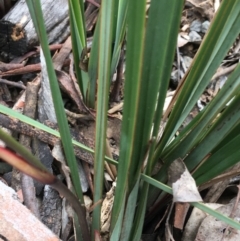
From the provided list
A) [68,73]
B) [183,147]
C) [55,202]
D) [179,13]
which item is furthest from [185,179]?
[68,73]

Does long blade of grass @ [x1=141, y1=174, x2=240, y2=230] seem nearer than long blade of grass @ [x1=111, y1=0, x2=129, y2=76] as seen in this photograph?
Yes

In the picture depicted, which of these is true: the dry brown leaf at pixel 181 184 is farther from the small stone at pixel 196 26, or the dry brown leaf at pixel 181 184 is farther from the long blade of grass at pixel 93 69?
the small stone at pixel 196 26

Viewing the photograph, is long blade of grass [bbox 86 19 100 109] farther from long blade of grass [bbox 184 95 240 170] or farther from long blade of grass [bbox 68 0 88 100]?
long blade of grass [bbox 184 95 240 170]

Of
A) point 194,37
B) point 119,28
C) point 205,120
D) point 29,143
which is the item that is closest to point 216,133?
point 205,120

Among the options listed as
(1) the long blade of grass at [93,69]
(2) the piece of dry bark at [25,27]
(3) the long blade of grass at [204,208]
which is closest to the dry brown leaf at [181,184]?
(3) the long blade of grass at [204,208]

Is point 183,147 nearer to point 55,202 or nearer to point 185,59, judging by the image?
point 55,202

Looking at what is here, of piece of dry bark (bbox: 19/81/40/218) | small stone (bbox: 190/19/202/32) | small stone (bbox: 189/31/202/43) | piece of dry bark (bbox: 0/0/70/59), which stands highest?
small stone (bbox: 190/19/202/32)

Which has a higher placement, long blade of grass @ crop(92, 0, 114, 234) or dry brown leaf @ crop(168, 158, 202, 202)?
long blade of grass @ crop(92, 0, 114, 234)

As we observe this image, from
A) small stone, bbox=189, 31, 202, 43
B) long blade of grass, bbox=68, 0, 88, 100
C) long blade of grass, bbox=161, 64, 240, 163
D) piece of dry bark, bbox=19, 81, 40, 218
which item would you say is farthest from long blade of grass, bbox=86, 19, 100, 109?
small stone, bbox=189, 31, 202, 43

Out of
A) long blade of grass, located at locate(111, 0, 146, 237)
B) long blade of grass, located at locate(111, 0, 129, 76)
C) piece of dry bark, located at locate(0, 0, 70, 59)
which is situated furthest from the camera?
piece of dry bark, located at locate(0, 0, 70, 59)
